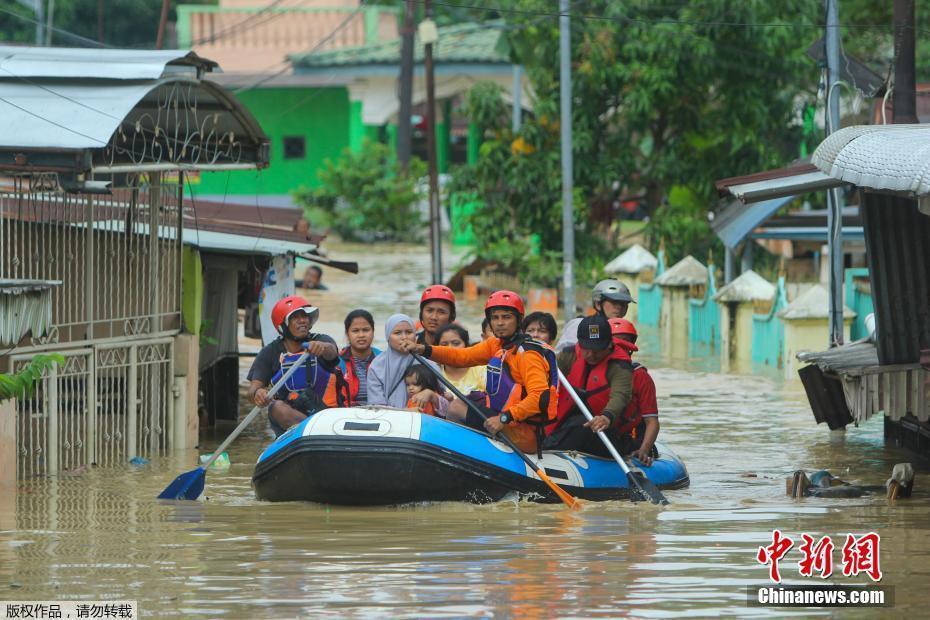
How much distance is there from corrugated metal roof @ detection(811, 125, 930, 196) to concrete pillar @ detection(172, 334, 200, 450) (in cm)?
611

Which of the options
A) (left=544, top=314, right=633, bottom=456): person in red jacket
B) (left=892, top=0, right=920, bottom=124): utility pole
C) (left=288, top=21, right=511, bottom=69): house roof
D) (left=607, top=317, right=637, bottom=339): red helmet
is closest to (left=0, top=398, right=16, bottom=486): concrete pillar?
(left=544, top=314, right=633, bottom=456): person in red jacket

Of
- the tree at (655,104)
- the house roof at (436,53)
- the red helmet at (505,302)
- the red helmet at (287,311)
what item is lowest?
the red helmet at (287,311)

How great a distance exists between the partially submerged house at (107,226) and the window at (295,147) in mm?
31491

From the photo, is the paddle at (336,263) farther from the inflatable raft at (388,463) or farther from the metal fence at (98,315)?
the inflatable raft at (388,463)

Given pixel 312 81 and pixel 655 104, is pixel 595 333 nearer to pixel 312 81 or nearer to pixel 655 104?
pixel 655 104

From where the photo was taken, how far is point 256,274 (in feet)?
57.2

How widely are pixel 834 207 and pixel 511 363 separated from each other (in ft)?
21.4

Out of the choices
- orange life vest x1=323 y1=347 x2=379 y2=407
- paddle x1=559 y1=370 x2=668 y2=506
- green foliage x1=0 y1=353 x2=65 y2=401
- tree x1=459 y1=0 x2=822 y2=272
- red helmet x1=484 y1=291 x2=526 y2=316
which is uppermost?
tree x1=459 y1=0 x2=822 y2=272

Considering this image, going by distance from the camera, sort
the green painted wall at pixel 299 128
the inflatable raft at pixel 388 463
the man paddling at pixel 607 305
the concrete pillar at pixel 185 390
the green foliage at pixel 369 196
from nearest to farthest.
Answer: the inflatable raft at pixel 388 463 → the man paddling at pixel 607 305 → the concrete pillar at pixel 185 390 → the green foliage at pixel 369 196 → the green painted wall at pixel 299 128

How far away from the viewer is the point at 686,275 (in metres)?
26.9

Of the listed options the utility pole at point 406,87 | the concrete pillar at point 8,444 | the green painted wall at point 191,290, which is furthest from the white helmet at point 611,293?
the utility pole at point 406,87

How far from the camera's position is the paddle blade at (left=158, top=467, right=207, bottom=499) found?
1198 centimetres

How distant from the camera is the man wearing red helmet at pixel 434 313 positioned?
12.4 metres

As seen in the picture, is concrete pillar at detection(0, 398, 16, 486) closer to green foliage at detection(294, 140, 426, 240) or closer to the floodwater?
the floodwater
